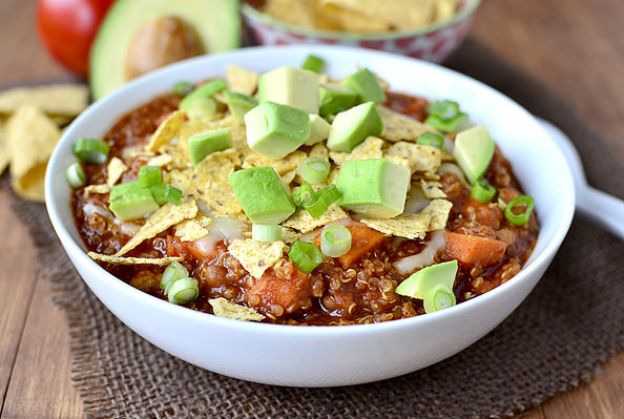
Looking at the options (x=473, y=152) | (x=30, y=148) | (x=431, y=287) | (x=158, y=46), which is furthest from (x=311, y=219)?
(x=158, y=46)

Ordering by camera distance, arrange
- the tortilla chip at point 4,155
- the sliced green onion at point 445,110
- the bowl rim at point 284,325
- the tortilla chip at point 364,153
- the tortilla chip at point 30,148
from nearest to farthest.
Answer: the bowl rim at point 284,325
the tortilla chip at point 364,153
the sliced green onion at point 445,110
the tortilla chip at point 30,148
the tortilla chip at point 4,155

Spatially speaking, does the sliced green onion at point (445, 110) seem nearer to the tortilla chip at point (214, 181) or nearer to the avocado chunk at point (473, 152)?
the avocado chunk at point (473, 152)

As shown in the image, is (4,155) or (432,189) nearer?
(432,189)

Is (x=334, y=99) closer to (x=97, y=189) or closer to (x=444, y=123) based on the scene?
(x=444, y=123)

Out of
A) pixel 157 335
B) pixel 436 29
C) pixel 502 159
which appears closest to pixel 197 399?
pixel 157 335

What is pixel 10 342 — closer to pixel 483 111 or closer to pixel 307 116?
pixel 307 116

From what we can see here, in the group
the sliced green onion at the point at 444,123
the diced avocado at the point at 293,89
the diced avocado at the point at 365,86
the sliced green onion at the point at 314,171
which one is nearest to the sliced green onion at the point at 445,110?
the sliced green onion at the point at 444,123
